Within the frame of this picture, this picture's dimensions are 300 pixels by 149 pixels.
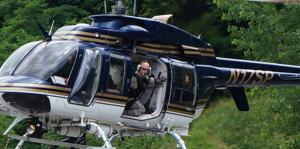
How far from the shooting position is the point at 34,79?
13.7 metres

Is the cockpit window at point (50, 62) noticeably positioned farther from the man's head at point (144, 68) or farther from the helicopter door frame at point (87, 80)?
the man's head at point (144, 68)

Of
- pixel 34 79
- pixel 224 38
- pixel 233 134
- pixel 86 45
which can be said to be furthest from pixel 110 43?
pixel 233 134

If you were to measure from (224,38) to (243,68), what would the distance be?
3622 mm

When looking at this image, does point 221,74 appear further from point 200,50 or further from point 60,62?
point 60,62

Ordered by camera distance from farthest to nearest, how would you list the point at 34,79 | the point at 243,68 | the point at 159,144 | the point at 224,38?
the point at 159,144
the point at 243,68
the point at 34,79
the point at 224,38

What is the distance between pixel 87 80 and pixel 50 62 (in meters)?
0.55

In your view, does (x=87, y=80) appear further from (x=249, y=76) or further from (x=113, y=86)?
(x=249, y=76)

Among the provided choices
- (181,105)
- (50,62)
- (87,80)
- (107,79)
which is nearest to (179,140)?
(181,105)

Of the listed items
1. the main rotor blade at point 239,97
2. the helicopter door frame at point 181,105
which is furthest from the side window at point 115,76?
the main rotor blade at point 239,97

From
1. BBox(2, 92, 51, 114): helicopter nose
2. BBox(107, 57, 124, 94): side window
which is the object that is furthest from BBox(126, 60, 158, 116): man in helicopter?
BBox(2, 92, 51, 114): helicopter nose

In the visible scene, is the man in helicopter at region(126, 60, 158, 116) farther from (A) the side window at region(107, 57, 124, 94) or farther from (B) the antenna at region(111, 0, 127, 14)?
(B) the antenna at region(111, 0, 127, 14)

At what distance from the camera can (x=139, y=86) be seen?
48.0ft

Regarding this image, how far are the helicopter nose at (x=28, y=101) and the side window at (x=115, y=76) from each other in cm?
94

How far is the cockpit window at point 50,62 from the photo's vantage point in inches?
544
